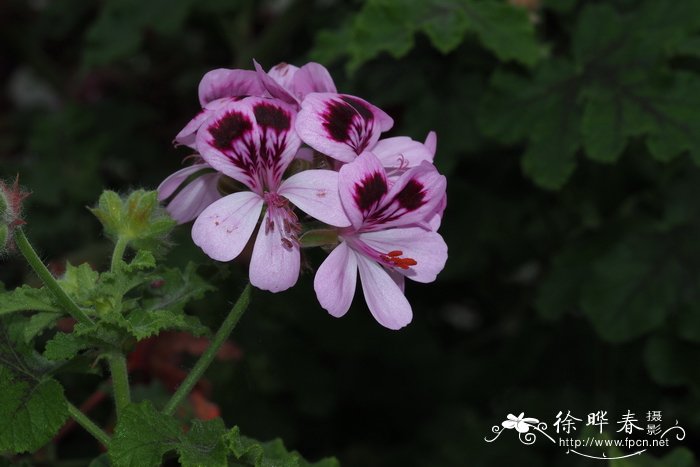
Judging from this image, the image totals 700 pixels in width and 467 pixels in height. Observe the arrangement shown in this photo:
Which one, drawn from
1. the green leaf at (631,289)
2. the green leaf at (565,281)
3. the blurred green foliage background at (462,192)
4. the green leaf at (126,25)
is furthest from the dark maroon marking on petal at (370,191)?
the green leaf at (126,25)

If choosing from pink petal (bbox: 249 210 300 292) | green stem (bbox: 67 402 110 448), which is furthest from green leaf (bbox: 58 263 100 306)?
pink petal (bbox: 249 210 300 292)

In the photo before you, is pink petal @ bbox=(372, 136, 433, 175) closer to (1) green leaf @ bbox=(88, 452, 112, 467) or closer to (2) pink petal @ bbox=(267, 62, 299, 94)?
(2) pink petal @ bbox=(267, 62, 299, 94)

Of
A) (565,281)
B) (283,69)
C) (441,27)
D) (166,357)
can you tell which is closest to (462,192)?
(565,281)

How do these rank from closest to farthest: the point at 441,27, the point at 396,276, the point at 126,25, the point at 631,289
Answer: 1. the point at 396,276
2. the point at 441,27
3. the point at 631,289
4. the point at 126,25

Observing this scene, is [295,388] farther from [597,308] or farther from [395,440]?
[597,308]

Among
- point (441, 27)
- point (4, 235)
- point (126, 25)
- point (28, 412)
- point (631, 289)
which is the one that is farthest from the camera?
point (126, 25)

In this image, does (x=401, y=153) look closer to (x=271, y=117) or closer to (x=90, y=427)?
(x=271, y=117)
